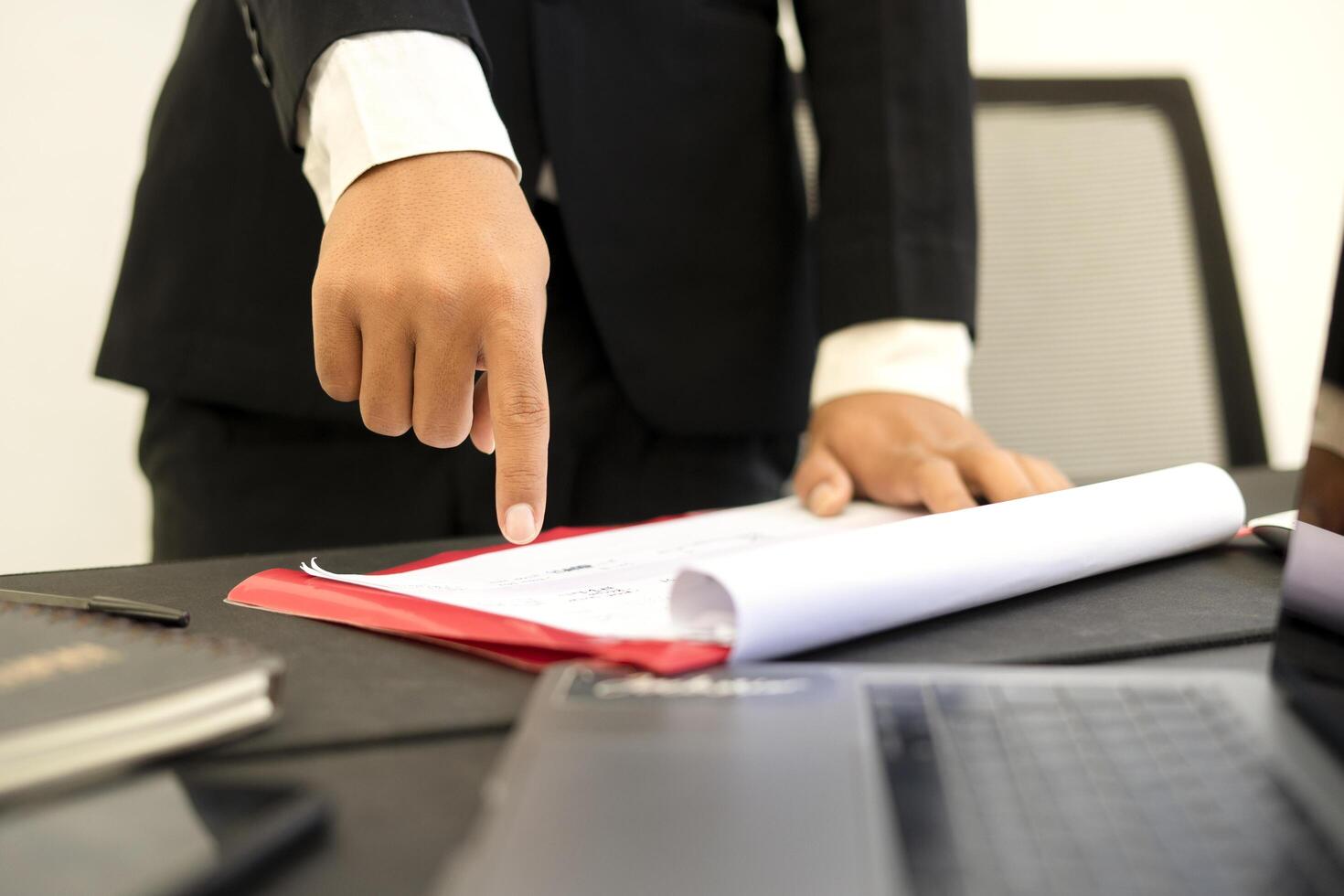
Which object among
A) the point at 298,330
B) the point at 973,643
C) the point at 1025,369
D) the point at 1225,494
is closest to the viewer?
the point at 973,643

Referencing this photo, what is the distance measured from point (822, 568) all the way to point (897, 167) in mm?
538

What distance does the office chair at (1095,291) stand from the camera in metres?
1.38

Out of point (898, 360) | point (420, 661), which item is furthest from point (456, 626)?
point (898, 360)

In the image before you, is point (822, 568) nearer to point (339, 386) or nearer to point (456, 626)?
point (456, 626)

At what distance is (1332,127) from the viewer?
5.87 ft

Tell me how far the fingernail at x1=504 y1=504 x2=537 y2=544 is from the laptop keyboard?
21 centimetres

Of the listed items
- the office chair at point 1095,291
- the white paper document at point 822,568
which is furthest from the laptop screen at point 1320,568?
the office chair at point 1095,291

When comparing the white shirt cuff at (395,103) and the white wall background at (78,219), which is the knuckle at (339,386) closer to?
the white shirt cuff at (395,103)

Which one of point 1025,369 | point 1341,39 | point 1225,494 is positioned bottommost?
point 1025,369

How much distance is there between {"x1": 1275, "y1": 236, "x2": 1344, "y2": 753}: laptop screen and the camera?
299 mm

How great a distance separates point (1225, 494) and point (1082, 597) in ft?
0.45

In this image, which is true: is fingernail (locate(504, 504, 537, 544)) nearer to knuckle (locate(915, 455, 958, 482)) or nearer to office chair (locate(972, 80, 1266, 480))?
knuckle (locate(915, 455, 958, 482))

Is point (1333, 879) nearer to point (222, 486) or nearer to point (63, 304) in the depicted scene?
point (222, 486)

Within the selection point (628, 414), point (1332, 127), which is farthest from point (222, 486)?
point (1332, 127)
